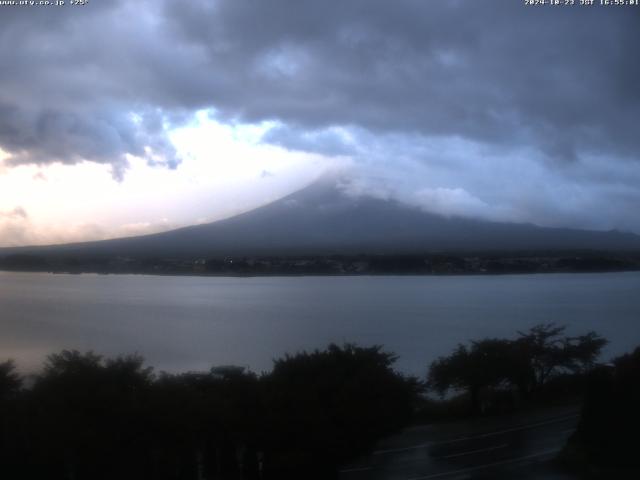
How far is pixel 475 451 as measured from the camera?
26.2ft

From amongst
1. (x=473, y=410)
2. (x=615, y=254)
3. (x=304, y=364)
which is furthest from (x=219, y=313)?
(x=615, y=254)

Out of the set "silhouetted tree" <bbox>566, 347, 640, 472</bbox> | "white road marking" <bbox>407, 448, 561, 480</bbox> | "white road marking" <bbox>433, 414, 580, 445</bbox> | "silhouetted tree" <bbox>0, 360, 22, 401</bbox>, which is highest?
"silhouetted tree" <bbox>0, 360, 22, 401</bbox>

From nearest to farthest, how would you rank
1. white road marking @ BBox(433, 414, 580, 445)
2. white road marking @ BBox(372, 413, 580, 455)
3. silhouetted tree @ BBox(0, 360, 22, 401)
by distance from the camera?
1. silhouetted tree @ BBox(0, 360, 22, 401)
2. white road marking @ BBox(372, 413, 580, 455)
3. white road marking @ BBox(433, 414, 580, 445)

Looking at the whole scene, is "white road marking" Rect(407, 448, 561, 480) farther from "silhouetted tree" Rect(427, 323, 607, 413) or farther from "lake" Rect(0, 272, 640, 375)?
"lake" Rect(0, 272, 640, 375)

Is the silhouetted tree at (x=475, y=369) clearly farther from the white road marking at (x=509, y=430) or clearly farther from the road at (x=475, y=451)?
the white road marking at (x=509, y=430)

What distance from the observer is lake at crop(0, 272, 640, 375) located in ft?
54.0

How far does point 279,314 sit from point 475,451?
16.8m

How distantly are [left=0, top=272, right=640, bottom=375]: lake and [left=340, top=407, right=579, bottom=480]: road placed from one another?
583 cm

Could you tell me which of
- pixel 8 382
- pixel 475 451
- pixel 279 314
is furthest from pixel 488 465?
pixel 279 314

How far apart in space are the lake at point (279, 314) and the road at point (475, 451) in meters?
5.83

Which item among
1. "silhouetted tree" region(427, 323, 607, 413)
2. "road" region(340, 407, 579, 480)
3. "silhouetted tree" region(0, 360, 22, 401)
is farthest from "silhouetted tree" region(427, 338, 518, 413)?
"silhouetted tree" region(0, 360, 22, 401)

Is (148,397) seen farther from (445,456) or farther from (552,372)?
(552,372)

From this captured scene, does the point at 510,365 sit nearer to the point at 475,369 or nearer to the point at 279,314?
the point at 475,369

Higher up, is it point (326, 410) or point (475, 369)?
point (326, 410)
